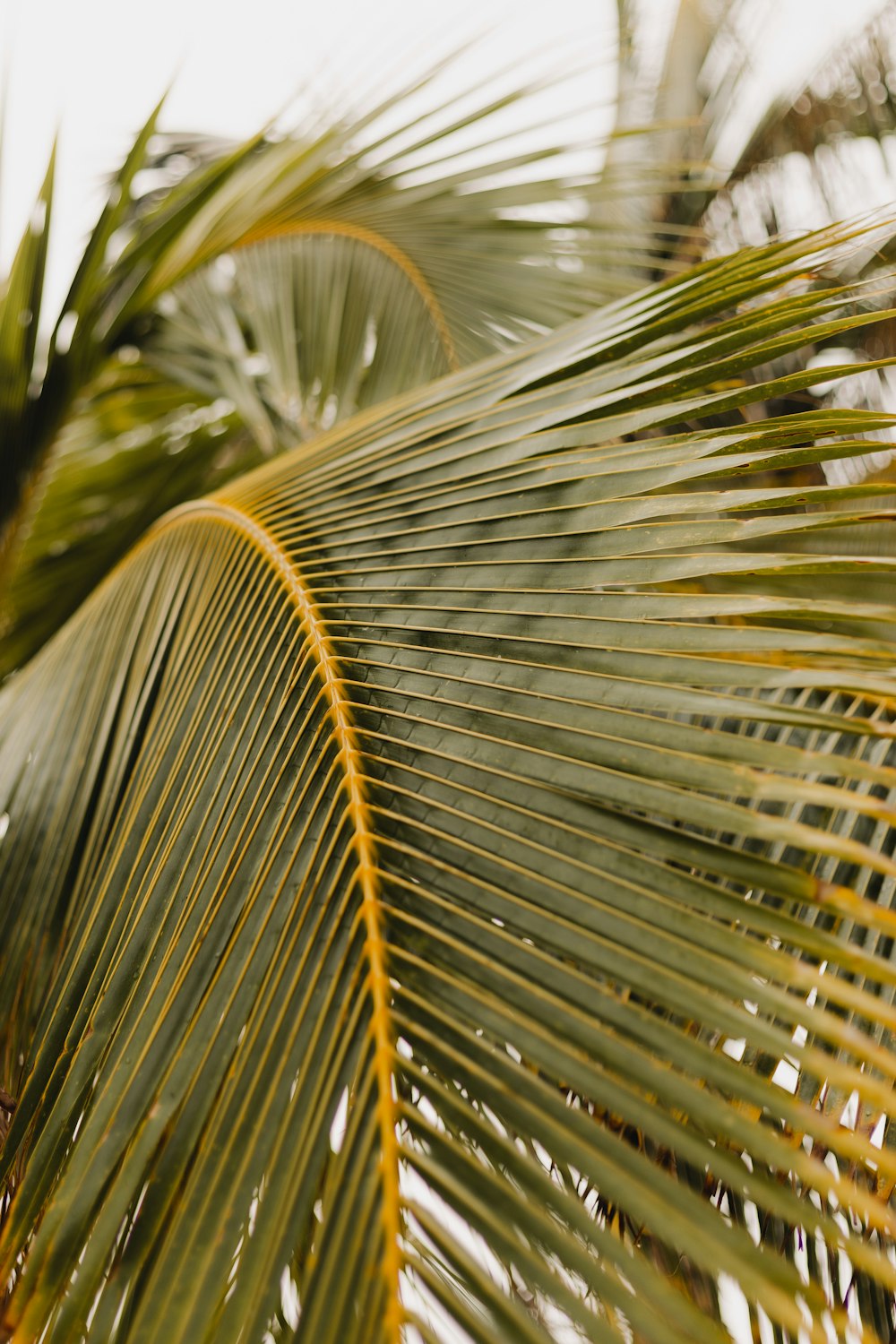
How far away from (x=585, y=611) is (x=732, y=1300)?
314mm

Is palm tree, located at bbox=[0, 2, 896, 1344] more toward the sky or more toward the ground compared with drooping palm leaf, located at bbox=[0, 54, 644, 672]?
more toward the ground

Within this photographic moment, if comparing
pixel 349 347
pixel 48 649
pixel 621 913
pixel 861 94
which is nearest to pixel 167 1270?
pixel 621 913

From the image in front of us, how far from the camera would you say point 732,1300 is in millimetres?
384

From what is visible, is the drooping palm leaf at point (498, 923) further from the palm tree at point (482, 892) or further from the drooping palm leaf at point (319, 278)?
the drooping palm leaf at point (319, 278)

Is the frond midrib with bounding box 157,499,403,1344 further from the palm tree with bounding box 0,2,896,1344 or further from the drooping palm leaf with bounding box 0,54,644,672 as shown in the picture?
the drooping palm leaf with bounding box 0,54,644,672

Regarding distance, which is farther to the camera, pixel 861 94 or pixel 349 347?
pixel 861 94

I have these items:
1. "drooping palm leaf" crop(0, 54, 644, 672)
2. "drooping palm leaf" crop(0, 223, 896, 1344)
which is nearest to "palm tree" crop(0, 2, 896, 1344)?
"drooping palm leaf" crop(0, 223, 896, 1344)

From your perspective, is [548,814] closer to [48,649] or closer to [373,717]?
[373,717]

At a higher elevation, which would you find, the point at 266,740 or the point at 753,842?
the point at 266,740

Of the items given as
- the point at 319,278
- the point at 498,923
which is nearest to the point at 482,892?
the point at 498,923

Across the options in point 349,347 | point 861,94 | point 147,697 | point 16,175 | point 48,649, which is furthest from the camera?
point 861,94

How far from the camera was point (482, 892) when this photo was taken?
32cm

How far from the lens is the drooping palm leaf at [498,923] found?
0.87 ft

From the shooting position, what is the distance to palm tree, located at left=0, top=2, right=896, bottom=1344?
0.27 meters
